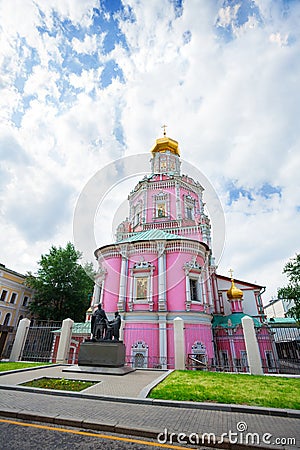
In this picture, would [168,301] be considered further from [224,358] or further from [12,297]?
[12,297]

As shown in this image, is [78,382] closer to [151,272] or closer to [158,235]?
[151,272]

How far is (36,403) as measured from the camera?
5.99 m

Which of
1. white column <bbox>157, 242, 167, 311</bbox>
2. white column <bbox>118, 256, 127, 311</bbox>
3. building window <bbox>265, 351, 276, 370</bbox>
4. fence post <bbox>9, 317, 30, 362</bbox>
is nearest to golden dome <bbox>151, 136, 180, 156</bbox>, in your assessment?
white column <bbox>157, 242, 167, 311</bbox>

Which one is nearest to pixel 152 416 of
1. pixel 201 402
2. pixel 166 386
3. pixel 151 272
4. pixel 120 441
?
pixel 120 441

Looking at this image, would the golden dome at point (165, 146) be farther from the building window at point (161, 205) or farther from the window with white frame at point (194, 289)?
the window with white frame at point (194, 289)

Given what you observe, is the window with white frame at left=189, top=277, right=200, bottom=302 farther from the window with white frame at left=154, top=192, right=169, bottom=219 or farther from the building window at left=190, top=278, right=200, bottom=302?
the window with white frame at left=154, top=192, right=169, bottom=219

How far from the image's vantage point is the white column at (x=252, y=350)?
10680mm

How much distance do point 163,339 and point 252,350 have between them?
247 inches

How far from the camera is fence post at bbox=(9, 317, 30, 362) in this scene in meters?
14.2

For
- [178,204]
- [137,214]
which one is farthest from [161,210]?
[137,214]

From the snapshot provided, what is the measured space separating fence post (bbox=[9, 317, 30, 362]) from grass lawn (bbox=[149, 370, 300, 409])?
10350 millimetres

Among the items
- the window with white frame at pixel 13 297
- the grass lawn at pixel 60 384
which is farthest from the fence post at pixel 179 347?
the window with white frame at pixel 13 297

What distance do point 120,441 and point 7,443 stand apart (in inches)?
75.0

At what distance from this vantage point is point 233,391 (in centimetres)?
705
